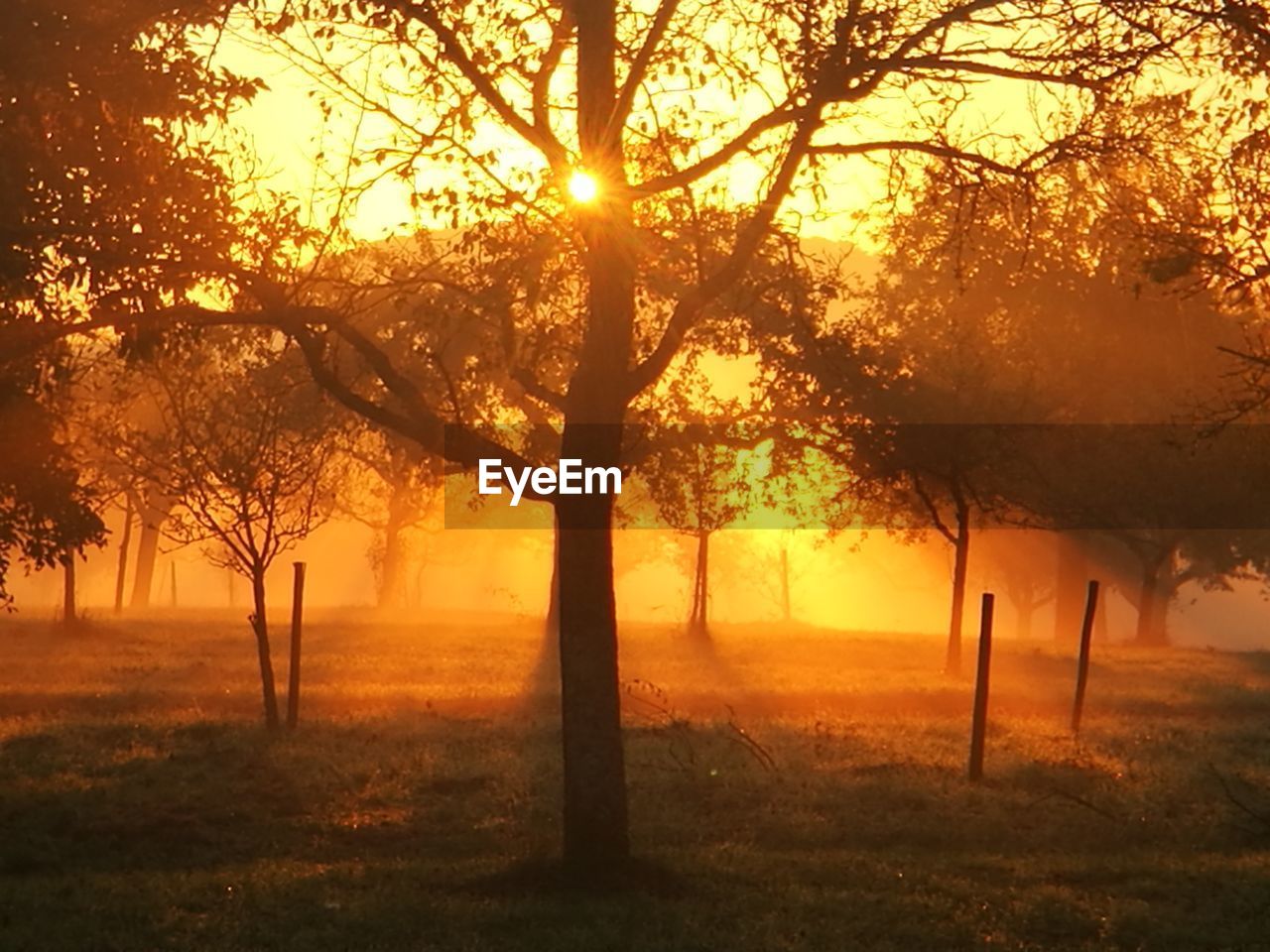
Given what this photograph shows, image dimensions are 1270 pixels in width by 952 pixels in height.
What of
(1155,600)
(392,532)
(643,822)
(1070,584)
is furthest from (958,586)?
(1155,600)

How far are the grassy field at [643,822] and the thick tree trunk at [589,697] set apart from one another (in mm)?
446

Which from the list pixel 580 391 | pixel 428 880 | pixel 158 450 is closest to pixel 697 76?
pixel 580 391

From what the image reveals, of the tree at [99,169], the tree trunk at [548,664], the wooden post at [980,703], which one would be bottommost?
the tree trunk at [548,664]

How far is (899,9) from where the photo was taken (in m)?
13.8

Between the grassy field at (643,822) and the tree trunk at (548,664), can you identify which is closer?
the grassy field at (643,822)

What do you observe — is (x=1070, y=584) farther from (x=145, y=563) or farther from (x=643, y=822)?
(x=643, y=822)

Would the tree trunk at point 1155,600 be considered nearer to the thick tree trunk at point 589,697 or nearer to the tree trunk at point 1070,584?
the tree trunk at point 1070,584

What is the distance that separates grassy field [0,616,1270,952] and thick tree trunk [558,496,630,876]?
1.46ft

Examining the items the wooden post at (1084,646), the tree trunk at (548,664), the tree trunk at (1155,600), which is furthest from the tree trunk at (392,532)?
the wooden post at (1084,646)

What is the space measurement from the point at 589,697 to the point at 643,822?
4073 millimetres

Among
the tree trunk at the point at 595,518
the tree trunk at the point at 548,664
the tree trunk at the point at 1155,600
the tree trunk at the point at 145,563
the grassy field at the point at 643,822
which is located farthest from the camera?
the tree trunk at the point at 145,563

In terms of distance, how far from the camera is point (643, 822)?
17859 mm

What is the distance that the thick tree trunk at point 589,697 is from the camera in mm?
14258

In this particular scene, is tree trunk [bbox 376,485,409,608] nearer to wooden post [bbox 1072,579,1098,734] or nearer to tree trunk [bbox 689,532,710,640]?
tree trunk [bbox 689,532,710,640]
